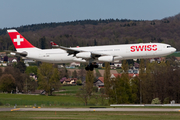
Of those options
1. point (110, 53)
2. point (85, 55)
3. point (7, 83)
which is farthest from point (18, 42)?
point (7, 83)

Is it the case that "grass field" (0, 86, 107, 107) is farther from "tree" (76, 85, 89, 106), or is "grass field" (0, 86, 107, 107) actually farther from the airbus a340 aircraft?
the airbus a340 aircraft

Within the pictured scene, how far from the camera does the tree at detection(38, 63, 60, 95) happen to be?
137500 mm

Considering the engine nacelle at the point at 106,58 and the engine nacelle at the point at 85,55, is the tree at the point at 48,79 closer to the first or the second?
the engine nacelle at the point at 85,55

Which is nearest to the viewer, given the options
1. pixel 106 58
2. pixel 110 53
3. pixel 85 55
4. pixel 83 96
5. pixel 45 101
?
pixel 106 58

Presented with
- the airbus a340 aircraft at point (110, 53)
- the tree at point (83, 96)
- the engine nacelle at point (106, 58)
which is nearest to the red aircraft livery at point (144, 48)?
the airbus a340 aircraft at point (110, 53)

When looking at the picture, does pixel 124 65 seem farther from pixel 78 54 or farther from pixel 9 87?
pixel 78 54

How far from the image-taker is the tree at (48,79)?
138 meters

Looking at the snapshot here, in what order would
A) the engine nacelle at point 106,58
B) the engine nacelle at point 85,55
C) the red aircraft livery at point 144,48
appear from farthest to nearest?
1. the engine nacelle at point 85,55
2. the red aircraft livery at point 144,48
3. the engine nacelle at point 106,58

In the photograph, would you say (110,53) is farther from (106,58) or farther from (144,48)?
(144,48)

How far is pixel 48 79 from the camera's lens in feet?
464

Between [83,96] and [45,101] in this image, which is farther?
[45,101]

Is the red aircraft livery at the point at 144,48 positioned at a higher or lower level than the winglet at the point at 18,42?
lower

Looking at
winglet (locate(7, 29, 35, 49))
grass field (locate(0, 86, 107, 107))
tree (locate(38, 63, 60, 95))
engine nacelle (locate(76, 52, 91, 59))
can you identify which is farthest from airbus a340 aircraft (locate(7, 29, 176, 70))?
tree (locate(38, 63, 60, 95))

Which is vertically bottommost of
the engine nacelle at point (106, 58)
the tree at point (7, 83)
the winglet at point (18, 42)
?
the tree at point (7, 83)
